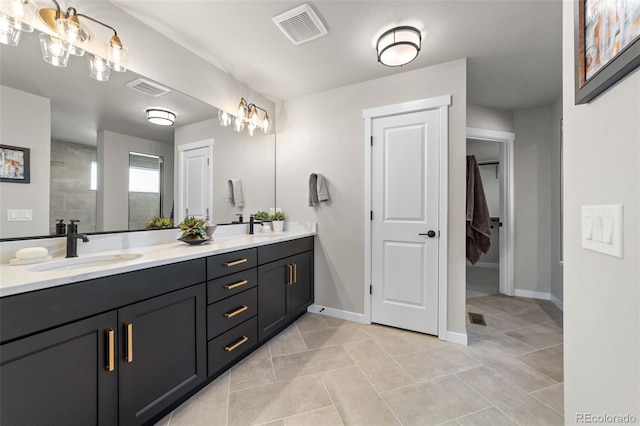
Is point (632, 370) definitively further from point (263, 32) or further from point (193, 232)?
point (263, 32)

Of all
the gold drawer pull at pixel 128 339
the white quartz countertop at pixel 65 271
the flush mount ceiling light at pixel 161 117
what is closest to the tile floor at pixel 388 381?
the gold drawer pull at pixel 128 339

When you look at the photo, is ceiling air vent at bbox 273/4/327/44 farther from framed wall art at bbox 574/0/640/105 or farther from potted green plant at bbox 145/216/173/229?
potted green plant at bbox 145/216/173/229

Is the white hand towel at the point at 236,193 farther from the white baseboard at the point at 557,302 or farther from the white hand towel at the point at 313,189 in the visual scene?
the white baseboard at the point at 557,302

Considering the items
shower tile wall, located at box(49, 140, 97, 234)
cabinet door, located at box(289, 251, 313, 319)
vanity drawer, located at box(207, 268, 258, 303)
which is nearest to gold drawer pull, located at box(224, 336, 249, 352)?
vanity drawer, located at box(207, 268, 258, 303)

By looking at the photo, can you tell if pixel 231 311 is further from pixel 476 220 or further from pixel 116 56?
pixel 476 220

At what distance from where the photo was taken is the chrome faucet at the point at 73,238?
56.1 inches

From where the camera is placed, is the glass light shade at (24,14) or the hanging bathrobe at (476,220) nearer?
the glass light shade at (24,14)

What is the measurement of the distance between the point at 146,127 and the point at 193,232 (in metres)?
0.89

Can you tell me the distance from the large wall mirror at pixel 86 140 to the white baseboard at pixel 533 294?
13.9 feet

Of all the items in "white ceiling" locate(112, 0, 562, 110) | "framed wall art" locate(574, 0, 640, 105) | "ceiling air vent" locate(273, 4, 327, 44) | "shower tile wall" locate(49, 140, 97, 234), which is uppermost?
"white ceiling" locate(112, 0, 562, 110)

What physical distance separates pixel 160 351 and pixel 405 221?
2.12 m

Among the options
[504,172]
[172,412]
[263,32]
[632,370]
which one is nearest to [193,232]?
[172,412]

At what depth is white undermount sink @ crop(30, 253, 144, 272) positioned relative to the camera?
4.14 ft

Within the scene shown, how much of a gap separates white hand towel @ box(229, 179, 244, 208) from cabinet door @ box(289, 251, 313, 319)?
86cm
